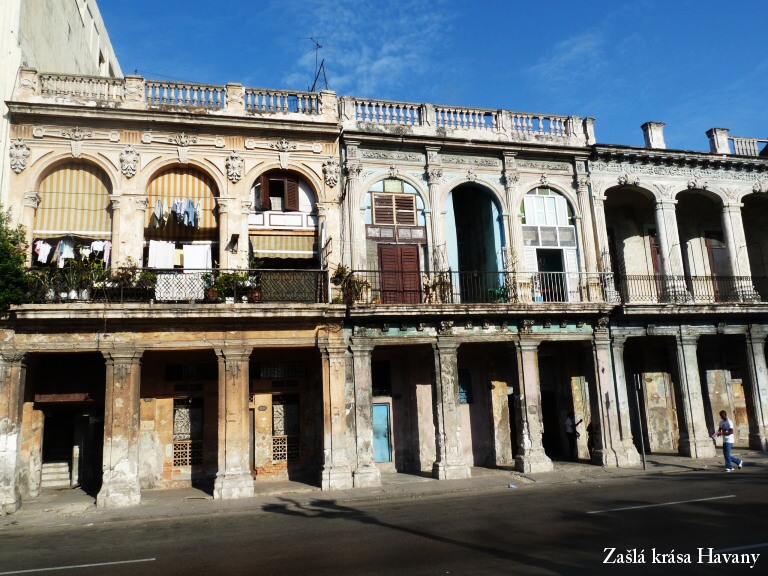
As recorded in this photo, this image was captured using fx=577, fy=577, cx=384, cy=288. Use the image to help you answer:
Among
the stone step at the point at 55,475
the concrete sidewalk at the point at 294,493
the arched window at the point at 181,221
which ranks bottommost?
the concrete sidewalk at the point at 294,493

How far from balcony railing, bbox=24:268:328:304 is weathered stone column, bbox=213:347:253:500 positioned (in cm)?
153

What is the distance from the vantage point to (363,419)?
15383 millimetres

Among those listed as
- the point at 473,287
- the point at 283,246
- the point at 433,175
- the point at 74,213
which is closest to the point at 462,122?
the point at 433,175

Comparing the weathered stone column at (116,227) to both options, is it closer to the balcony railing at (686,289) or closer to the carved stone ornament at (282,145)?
the carved stone ornament at (282,145)

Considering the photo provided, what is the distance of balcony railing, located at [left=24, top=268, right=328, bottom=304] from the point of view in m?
13.9

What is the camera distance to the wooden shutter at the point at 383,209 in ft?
56.1

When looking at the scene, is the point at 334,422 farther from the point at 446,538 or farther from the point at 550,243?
the point at 550,243

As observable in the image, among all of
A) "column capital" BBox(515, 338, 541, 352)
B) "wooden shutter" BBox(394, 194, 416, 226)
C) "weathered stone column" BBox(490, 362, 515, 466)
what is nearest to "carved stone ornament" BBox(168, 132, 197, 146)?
"wooden shutter" BBox(394, 194, 416, 226)

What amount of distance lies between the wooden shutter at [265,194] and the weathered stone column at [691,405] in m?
13.2

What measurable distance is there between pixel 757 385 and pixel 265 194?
16.6 meters

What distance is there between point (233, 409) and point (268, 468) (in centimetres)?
293

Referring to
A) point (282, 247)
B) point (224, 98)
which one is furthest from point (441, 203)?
point (224, 98)

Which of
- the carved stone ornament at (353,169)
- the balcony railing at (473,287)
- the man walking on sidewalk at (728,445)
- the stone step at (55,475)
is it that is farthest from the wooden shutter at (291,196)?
the man walking on sidewalk at (728,445)

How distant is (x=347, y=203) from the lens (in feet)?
55.1
